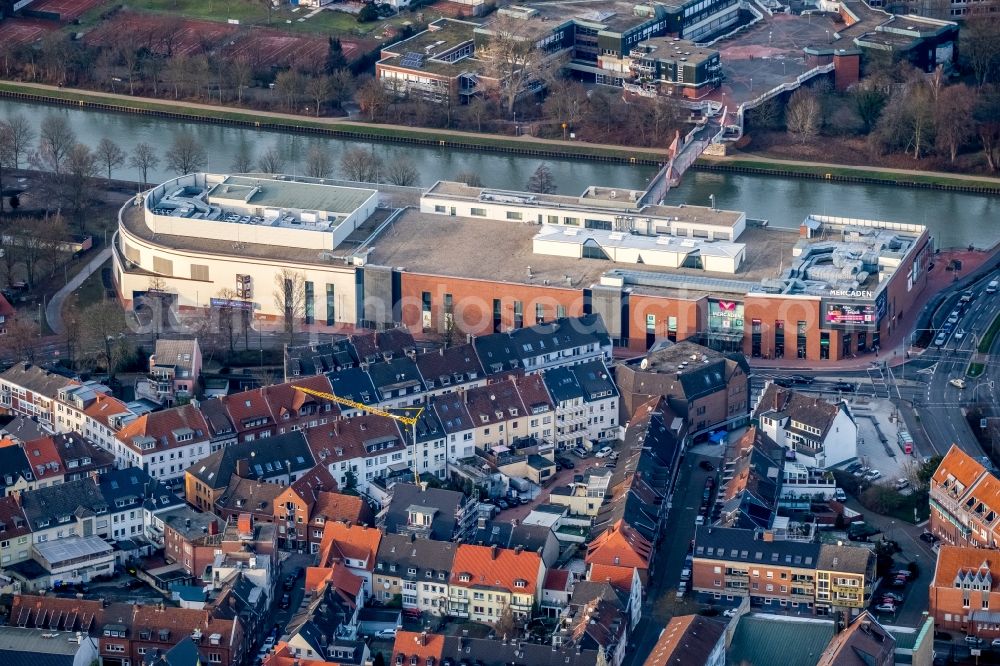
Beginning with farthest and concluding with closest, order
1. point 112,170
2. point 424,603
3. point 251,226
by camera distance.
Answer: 1. point 112,170
2. point 251,226
3. point 424,603

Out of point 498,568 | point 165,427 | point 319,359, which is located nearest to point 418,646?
point 498,568

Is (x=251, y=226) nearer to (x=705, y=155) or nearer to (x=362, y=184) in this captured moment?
(x=362, y=184)

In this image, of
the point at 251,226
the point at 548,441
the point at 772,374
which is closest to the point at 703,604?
the point at 548,441

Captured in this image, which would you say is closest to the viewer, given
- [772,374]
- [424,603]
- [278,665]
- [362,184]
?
[278,665]

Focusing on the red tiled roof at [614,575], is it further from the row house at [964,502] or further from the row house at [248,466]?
the row house at [248,466]

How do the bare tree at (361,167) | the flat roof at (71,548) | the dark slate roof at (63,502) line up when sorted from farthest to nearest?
the bare tree at (361,167) < the dark slate roof at (63,502) < the flat roof at (71,548)

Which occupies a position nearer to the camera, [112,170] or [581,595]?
[581,595]

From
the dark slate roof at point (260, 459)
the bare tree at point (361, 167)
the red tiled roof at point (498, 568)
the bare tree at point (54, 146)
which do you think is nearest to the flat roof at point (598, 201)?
the bare tree at point (361, 167)
